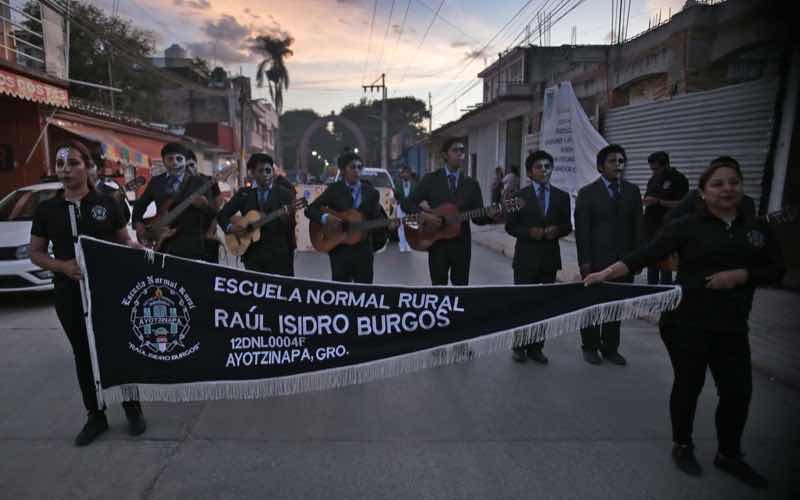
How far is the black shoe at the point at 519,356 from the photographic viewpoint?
4.79 m

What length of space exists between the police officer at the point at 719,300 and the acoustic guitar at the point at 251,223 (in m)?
3.37

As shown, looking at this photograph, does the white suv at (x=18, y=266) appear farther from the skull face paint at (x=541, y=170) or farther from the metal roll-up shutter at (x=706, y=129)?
the metal roll-up shutter at (x=706, y=129)

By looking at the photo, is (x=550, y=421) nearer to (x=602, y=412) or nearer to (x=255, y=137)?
(x=602, y=412)

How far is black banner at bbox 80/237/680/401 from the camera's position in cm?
323

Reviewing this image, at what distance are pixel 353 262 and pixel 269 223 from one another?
3.14 ft

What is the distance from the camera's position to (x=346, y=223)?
4918 millimetres

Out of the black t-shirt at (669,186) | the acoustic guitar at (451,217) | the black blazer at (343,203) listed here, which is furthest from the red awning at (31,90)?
the black t-shirt at (669,186)

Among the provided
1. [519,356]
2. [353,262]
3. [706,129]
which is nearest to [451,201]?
[353,262]

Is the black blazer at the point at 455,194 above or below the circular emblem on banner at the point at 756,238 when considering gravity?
above

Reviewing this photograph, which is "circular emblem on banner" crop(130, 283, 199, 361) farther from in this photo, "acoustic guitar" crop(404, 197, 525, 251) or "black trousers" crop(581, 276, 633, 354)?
"black trousers" crop(581, 276, 633, 354)

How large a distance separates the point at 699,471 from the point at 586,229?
2.27 metres

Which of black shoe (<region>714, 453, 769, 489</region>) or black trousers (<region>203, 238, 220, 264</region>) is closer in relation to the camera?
black shoe (<region>714, 453, 769, 489</region>)

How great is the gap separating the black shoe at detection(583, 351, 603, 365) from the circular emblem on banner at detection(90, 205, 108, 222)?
168 inches

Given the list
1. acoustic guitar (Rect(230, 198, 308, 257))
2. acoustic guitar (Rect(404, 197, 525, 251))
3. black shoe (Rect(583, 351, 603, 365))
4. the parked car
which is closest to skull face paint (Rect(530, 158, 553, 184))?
acoustic guitar (Rect(404, 197, 525, 251))
